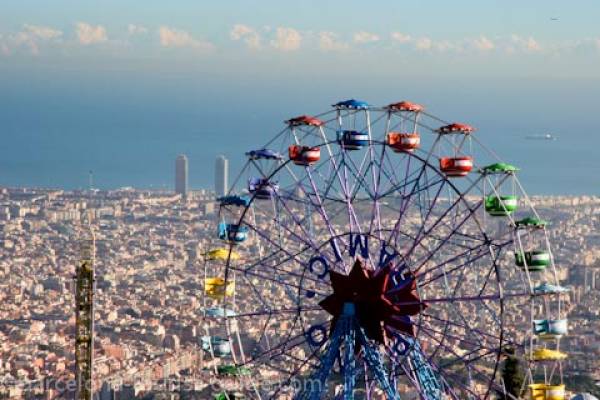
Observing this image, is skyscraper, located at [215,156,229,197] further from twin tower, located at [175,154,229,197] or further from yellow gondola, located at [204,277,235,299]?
yellow gondola, located at [204,277,235,299]

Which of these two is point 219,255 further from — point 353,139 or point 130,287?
point 130,287

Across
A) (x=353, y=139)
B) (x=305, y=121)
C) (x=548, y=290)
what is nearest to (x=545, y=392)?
(x=548, y=290)

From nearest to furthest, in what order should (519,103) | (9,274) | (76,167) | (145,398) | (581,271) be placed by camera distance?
(145,398) → (581,271) → (9,274) → (76,167) → (519,103)

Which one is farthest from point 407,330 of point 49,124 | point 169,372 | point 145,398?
point 49,124

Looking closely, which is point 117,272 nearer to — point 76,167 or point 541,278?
point 541,278

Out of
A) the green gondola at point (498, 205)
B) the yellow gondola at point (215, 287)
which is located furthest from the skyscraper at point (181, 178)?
the green gondola at point (498, 205)

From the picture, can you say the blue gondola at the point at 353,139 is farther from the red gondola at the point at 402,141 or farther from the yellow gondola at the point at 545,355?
the yellow gondola at the point at 545,355

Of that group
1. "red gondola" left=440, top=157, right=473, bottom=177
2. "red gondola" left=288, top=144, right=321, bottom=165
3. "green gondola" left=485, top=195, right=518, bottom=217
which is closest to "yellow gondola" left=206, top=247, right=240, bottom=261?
"red gondola" left=288, top=144, right=321, bottom=165
